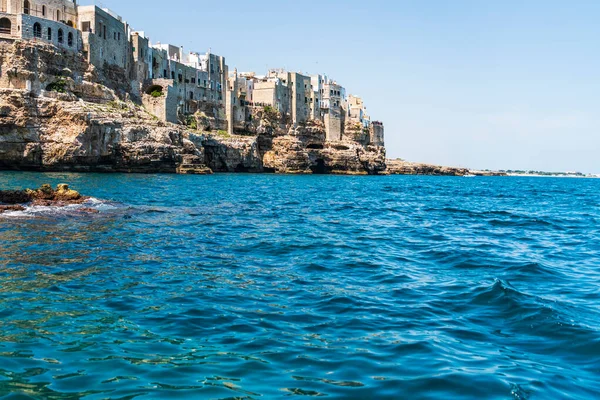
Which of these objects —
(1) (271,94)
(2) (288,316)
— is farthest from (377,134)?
(2) (288,316)

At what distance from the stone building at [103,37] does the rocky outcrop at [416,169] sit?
70670mm

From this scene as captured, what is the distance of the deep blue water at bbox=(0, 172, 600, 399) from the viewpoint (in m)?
5.63

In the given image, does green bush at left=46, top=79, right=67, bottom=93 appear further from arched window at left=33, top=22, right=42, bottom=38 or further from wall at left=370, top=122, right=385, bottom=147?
wall at left=370, top=122, right=385, bottom=147

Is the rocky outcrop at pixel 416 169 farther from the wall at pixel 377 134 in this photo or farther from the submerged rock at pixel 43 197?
the submerged rock at pixel 43 197

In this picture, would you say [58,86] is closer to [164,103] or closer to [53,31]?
[53,31]

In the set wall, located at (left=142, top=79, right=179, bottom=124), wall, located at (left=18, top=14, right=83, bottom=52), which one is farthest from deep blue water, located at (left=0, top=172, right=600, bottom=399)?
wall, located at (left=142, top=79, right=179, bottom=124)

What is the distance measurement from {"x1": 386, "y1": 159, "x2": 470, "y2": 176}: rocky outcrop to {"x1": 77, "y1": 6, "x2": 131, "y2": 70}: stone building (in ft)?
232

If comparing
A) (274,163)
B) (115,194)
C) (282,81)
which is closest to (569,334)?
(115,194)

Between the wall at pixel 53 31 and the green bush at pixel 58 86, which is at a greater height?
the wall at pixel 53 31

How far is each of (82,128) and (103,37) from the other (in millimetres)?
21999

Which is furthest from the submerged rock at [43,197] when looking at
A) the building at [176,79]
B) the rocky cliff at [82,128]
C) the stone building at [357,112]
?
the stone building at [357,112]

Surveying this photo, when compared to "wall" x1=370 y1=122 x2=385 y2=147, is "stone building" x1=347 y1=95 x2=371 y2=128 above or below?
above

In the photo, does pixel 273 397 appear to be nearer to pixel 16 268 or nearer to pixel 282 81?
pixel 16 268

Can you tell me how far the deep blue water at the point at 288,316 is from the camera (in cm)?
563
